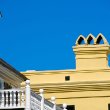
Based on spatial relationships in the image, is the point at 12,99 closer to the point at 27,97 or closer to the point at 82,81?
the point at 27,97

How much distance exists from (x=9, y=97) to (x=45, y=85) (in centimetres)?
1496

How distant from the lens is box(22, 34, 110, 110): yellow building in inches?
2067

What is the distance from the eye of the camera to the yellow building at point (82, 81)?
52500 mm

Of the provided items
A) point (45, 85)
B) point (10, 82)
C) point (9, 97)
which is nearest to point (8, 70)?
→ point (10, 82)

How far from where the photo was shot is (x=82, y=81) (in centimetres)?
5247

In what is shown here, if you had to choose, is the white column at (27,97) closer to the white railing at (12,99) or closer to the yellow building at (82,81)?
the white railing at (12,99)

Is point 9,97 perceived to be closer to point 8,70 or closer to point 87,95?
point 8,70

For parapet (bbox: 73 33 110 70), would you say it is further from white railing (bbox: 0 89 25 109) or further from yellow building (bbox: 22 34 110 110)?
white railing (bbox: 0 89 25 109)

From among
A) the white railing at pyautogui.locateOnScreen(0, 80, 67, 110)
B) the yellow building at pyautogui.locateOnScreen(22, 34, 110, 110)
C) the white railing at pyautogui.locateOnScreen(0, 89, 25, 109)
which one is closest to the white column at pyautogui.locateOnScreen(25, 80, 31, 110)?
the white railing at pyautogui.locateOnScreen(0, 80, 67, 110)

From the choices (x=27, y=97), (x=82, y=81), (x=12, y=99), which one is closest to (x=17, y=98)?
(x=12, y=99)

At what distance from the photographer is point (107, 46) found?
54.6m

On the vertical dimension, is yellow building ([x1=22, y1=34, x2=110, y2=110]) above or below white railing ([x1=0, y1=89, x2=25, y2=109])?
above

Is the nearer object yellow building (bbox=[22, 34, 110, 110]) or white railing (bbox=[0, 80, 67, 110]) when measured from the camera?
white railing (bbox=[0, 80, 67, 110])

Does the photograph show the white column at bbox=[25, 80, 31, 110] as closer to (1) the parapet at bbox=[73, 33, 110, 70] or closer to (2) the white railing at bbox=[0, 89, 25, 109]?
(2) the white railing at bbox=[0, 89, 25, 109]
